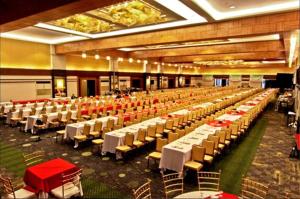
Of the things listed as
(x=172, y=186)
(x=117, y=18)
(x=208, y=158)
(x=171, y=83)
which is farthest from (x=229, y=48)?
(x=171, y=83)

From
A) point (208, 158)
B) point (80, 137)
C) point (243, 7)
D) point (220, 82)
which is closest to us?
point (208, 158)

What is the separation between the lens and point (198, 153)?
6.28 m

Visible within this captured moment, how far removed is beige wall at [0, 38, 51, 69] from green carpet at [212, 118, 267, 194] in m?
15.9

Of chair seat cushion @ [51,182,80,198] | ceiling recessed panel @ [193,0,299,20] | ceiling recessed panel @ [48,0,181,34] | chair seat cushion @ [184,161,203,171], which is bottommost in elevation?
chair seat cushion @ [51,182,80,198]

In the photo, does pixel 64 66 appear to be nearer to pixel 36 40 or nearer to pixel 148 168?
pixel 36 40

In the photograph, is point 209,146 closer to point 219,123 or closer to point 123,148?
point 123,148

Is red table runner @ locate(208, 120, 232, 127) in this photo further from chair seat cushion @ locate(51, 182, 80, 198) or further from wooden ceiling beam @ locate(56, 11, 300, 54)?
chair seat cushion @ locate(51, 182, 80, 198)

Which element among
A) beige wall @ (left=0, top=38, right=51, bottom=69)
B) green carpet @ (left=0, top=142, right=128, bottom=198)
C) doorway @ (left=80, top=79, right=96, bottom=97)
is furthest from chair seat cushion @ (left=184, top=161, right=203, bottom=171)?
doorway @ (left=80, top=79, right=96, bottom=97)

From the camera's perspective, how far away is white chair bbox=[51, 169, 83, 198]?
472 centimetres

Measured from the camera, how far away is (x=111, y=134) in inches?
313

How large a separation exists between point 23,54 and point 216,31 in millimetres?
14447

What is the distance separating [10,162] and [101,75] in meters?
17.4

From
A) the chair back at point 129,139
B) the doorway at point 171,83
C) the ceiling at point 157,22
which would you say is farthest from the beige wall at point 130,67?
the chair back at point 129,139

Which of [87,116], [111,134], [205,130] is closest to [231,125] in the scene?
[205,130]
